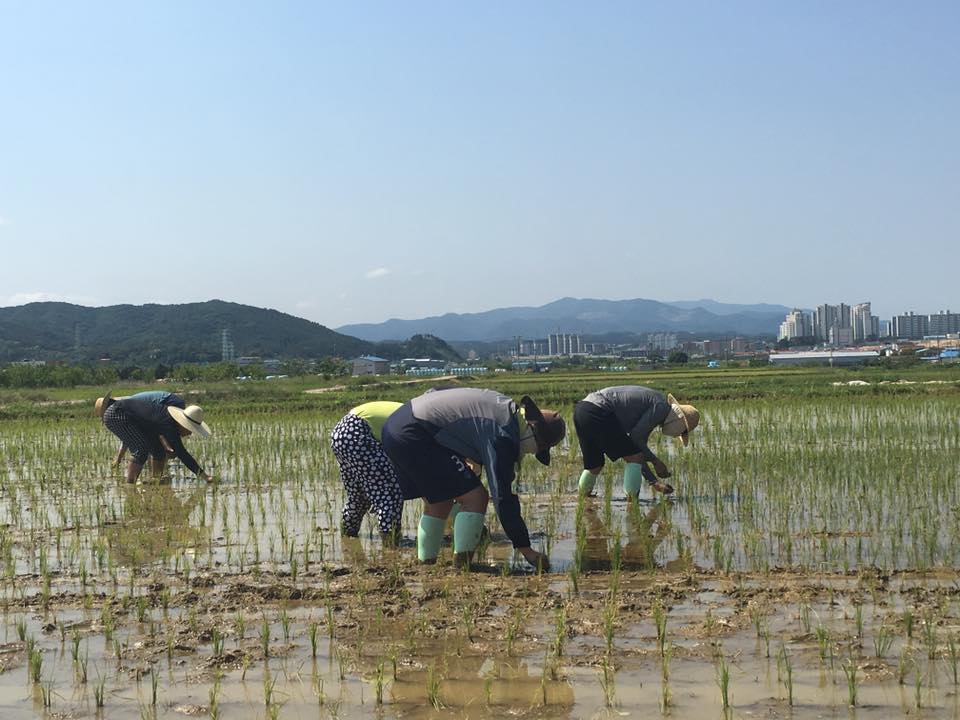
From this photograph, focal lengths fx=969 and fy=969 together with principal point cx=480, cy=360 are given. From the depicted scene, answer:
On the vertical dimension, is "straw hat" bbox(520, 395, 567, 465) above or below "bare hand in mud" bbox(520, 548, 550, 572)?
above

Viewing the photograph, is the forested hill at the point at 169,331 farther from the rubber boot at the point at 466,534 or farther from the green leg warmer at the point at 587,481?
the rubber boot at the point at 466,534

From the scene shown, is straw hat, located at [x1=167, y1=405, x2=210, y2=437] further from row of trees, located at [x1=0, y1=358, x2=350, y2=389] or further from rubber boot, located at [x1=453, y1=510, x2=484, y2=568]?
row of trees, located at [x1=0, y1=358, x2=350, y2=389]

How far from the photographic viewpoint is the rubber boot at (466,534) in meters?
5.34

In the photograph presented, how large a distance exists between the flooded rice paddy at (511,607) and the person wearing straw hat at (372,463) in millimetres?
282

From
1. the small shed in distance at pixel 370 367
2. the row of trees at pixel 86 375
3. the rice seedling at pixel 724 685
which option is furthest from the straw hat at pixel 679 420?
the small shed in distance at pixel 370 367

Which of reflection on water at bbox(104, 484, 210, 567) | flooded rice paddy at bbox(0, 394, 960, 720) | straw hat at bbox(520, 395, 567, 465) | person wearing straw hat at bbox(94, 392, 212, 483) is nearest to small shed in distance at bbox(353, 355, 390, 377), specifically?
person wearing straw hat at bbox(94, 392, 212, 483)

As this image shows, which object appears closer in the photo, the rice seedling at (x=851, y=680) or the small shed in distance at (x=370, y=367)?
the rice seedling at (x=851, y=680)

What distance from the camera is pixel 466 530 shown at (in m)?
5.34

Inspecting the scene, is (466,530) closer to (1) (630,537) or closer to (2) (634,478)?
(1) (630,537)

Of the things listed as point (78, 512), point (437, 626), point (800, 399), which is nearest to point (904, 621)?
point (437, 626)

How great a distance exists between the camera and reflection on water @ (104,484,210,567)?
6191 millimetres

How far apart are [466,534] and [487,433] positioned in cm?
63

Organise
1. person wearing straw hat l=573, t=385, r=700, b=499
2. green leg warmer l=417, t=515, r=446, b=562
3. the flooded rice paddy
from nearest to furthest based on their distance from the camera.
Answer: the flooded rice paddy
green leg warmer l=417, t=515, r=446, b=562
person wearing straw hat l=573, t=385, r=700, b=499

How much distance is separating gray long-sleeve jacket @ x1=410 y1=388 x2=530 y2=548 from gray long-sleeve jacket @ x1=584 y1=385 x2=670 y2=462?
2.62 meters
